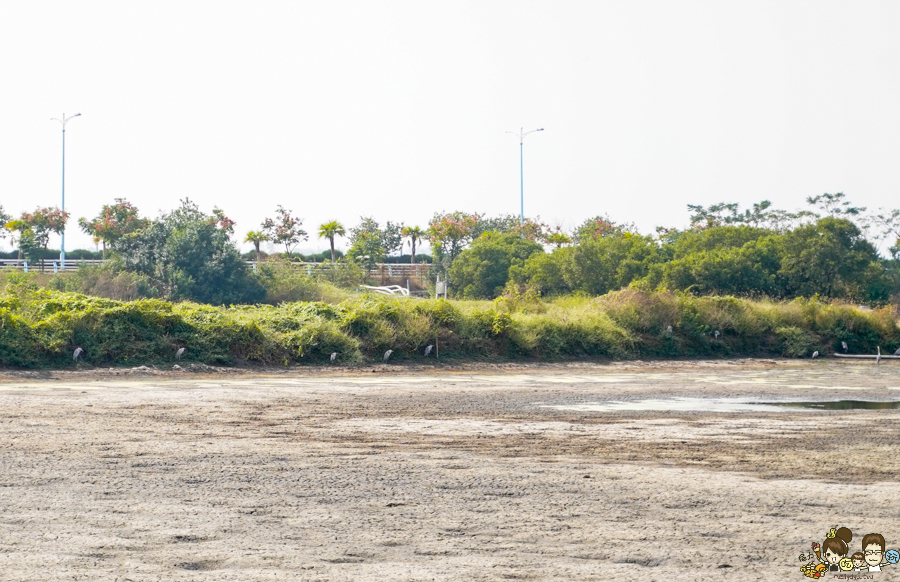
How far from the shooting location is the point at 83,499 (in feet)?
26.2

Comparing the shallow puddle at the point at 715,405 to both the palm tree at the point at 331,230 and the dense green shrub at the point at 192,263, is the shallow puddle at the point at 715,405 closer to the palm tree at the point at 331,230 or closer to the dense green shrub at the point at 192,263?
the dense green shrub at the point at 192,263

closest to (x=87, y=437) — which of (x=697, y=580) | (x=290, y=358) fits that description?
(x=697, y=580)

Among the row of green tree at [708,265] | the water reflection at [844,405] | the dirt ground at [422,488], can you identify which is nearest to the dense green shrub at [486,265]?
the row of green tree at [708,265]

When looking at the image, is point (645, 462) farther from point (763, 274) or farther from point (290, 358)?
point (763, 274)

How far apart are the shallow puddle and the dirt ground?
359mm

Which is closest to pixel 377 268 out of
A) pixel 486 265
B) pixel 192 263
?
pixel 486 265

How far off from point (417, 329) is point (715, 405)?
1060cm

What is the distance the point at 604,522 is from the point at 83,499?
14.0 feet

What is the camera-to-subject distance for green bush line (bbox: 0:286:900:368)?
22109mm

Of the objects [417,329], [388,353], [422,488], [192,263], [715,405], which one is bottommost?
[422,488]

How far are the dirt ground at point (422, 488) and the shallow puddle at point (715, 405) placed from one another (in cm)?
36

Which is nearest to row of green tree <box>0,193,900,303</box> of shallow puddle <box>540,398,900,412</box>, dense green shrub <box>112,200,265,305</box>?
dense green shrub <box>112,200,265,305</box>

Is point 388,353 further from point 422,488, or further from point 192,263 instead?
point 192,263

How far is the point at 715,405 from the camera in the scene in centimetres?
1623
